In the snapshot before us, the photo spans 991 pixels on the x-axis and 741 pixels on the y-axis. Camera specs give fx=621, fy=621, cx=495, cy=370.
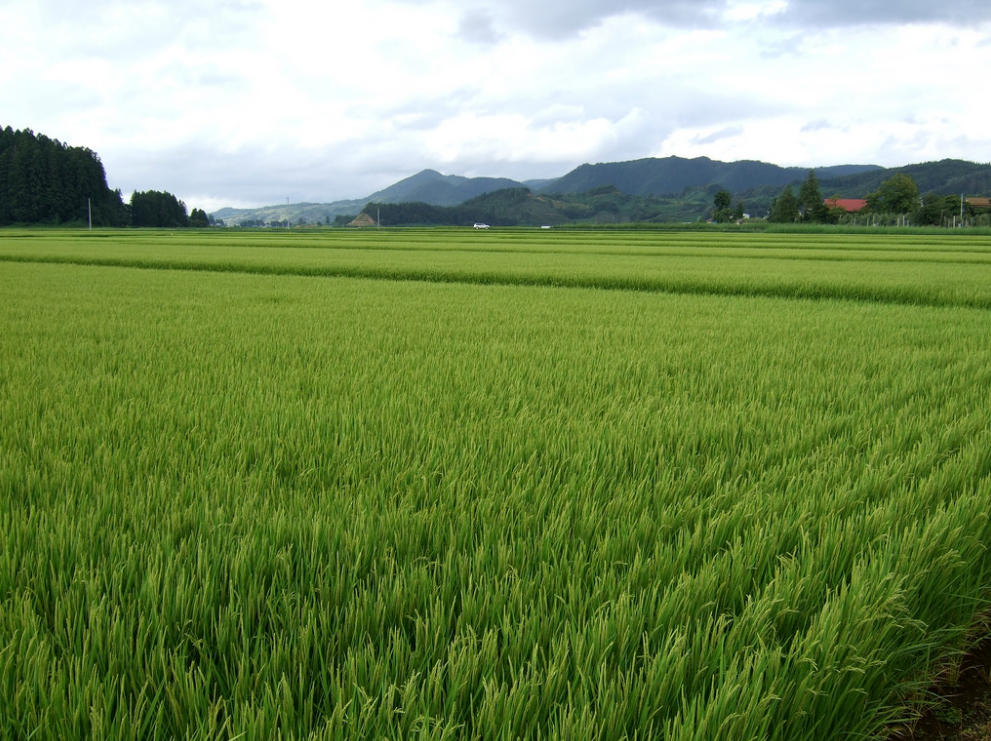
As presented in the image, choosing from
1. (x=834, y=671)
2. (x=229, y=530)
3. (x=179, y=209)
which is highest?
(x=179, y=209)

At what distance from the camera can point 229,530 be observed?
60.4 inches

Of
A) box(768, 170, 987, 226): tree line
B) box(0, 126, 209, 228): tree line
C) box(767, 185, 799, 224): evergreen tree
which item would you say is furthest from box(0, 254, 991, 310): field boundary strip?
box(767, 185, 799, 224): evergreen tree

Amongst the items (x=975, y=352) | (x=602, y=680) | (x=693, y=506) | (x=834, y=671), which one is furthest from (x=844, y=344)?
(x=602, y=680)

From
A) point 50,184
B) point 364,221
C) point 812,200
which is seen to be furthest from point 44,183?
point 812,200

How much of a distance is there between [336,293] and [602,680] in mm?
8177

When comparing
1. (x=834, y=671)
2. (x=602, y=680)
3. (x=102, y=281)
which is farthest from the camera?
(x=102, y=281)

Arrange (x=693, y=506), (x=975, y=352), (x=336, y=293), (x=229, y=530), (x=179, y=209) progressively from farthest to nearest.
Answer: (x=179, y=209)
(x=336, y=293)
(x=975, y=352)
(x=693, y=506)
(x=229, y=530)

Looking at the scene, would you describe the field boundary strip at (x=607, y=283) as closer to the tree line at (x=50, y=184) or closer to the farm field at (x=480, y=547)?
the farm field at (x=480, y=547)

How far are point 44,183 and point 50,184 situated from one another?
1.77 ft

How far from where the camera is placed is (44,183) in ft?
223

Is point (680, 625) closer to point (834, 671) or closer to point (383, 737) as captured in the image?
point (834, 671)

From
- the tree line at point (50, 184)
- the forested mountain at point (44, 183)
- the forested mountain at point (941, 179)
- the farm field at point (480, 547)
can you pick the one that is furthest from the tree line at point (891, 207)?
the forested mountain at point (44, 183)

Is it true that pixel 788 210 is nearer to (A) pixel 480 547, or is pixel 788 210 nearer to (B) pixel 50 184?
(A) pixel 480 547

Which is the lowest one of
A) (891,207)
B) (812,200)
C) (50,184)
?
(891,207)
